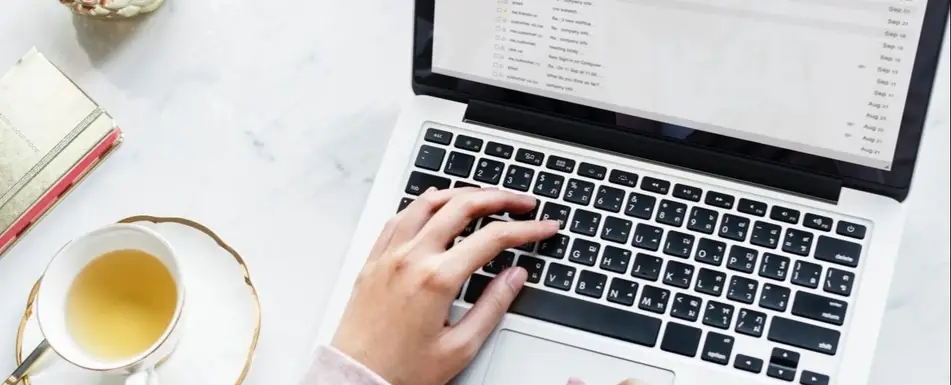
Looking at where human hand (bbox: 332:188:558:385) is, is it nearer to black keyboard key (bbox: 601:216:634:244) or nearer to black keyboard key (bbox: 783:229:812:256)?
black keyboard key (bbox: 601:216:634:244)

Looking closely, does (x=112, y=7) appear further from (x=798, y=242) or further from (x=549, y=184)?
(x=798, y=242)

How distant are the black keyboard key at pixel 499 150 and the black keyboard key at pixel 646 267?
12 cm

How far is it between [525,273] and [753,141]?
0.17 metres

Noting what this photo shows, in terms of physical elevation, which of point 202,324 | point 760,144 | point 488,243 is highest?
point 760,144

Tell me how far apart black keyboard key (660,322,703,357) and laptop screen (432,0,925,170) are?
134 mm

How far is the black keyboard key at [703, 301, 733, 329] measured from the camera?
63cm

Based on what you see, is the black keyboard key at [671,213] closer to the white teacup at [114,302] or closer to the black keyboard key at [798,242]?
the black keyboard key at [798,242]

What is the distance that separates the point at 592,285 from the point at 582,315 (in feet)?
0.07

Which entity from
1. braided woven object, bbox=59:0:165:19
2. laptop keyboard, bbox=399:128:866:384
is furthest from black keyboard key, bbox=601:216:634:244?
braided woven object, bbox=59:0:165:19

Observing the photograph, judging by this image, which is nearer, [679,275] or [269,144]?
[679,275]

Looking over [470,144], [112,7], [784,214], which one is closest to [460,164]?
[470,144]

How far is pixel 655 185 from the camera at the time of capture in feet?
2.21

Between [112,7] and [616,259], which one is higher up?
[112,7]

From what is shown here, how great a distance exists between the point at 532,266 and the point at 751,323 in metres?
0.14
